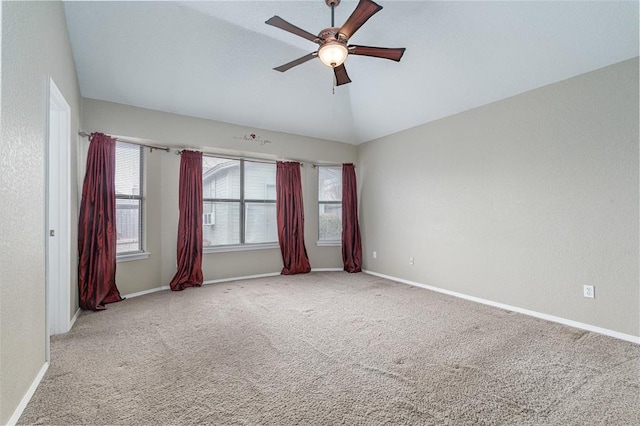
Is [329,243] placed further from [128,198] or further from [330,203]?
[128,198]

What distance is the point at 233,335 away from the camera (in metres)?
2.82

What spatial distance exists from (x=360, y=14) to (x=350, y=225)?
3.93 meters

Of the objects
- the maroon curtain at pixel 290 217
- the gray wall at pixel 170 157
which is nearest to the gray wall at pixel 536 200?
the maroon curtain at pixel 290 217

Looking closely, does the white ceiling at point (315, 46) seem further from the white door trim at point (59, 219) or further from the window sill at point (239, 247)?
the window sill at point (239, 247)

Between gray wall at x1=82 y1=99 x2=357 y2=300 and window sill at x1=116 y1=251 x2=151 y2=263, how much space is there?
7cm

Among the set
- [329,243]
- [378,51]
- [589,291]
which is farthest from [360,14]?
[329,243]

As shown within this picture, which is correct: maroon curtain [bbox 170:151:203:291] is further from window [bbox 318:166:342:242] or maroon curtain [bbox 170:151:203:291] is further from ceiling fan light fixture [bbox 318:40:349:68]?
ceiling fan light fixture [bbox 318:40:349:68]

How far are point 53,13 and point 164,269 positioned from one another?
Result: 3.21 m

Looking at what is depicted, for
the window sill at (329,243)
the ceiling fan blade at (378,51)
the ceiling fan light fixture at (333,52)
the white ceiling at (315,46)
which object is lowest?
the window sill at (329,243)

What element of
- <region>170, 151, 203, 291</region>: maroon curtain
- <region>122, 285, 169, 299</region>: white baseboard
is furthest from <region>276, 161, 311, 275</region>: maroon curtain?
A: <region>122, 285, 169, 299</region>: white baseboard

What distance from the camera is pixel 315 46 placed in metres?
3.71

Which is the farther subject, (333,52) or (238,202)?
(238,202)

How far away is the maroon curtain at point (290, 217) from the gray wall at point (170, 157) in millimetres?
183

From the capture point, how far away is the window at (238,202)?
4973 mm
